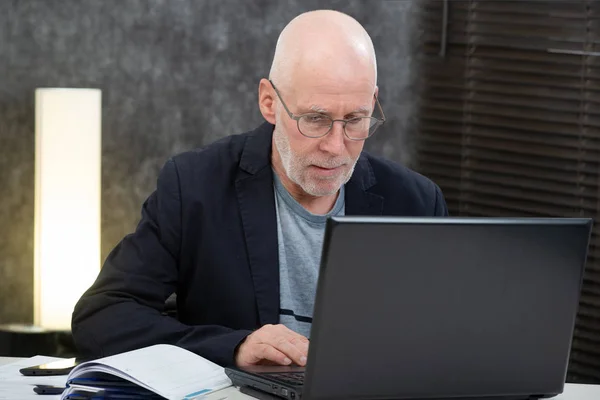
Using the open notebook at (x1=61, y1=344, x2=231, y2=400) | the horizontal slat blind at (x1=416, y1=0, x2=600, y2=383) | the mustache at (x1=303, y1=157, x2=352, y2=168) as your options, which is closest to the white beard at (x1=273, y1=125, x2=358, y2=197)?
the mustache at (x1=303, y1=157, x2=352, y2=168)

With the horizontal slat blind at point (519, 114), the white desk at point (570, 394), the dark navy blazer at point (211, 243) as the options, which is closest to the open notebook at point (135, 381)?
the white desk at point (570, 394)

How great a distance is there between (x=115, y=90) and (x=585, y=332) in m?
1.80

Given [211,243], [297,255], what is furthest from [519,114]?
[211,243]

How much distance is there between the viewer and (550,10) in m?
3.53

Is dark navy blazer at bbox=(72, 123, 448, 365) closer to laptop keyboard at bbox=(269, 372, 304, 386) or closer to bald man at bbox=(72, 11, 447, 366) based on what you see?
bald man at bbox=(72, 11, 447, 366)

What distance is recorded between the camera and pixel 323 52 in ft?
7.01

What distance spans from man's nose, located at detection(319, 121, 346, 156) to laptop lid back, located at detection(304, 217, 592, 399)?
64 cm

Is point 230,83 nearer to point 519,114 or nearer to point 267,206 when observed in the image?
point 519,114

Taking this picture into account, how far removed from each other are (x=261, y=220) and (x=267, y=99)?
0.26 m

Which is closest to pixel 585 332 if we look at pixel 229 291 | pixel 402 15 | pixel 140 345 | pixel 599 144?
pixel 599 144

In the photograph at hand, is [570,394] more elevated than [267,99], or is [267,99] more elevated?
[267,99]

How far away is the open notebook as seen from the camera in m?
1.61

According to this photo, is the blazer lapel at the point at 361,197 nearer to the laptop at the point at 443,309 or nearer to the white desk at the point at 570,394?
→ the white desk at the point at 570,394

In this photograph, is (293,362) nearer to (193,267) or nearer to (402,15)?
(193,267)
